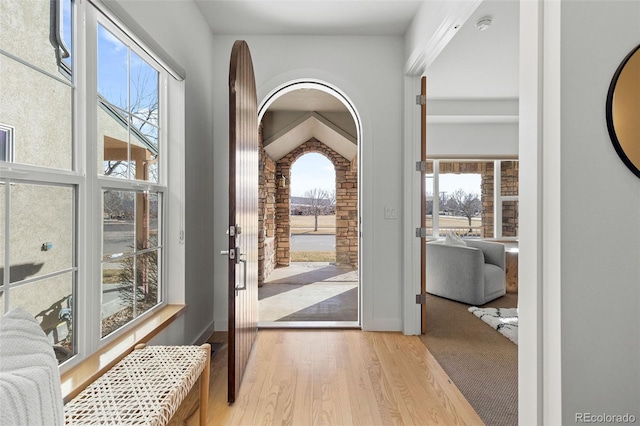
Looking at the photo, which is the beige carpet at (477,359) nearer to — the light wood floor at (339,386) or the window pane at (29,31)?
the light wood floor at (339,386)

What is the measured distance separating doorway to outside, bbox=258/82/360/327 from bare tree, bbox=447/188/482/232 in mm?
1555

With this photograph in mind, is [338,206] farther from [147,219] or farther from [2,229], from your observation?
[2,229]

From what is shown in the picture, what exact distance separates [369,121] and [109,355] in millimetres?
2471

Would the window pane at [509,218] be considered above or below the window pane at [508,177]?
below

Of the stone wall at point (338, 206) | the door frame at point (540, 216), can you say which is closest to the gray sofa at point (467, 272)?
the stone wall at point (338, 206)

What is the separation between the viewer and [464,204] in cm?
558

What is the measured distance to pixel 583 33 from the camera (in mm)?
1041

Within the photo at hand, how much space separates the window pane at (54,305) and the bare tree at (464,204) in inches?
204

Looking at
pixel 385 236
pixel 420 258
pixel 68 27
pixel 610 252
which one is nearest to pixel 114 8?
pixel 68 27

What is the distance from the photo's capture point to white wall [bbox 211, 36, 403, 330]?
299 cm

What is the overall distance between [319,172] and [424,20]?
187 inches

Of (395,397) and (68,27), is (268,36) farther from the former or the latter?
(395,397)

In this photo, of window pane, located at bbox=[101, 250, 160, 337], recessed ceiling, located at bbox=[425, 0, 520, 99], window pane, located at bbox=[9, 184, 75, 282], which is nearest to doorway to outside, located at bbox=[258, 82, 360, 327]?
recessed ceiling, located at bbox=[425, 0, 520, 99]

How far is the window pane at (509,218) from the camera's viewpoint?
5516 mm
